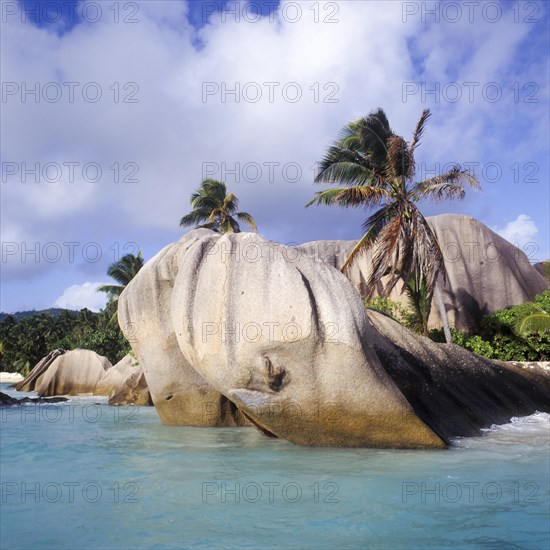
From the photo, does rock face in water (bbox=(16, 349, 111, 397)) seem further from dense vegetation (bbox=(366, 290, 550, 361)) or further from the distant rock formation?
dense vegetation (bbox=(366, 290, 550, 361))

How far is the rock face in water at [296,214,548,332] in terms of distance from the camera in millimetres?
19967

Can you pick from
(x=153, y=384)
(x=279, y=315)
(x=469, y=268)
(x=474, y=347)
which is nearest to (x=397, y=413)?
(x=279, y=315)

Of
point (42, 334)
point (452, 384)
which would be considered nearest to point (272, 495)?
point (452, 384)

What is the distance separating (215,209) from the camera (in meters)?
23.7

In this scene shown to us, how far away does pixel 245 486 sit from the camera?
199 inches

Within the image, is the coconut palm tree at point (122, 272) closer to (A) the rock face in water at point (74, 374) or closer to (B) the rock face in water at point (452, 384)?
(A) the rock face in water at point (74, 374)

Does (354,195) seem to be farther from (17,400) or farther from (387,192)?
(17,400)

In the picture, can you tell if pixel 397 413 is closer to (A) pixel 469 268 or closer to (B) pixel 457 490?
(B) pixel 457 490

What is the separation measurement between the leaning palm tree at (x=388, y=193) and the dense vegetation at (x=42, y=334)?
2435cm

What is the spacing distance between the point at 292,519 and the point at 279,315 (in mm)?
2940

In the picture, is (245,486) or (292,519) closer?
(292,519)

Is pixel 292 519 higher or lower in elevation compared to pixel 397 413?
lower

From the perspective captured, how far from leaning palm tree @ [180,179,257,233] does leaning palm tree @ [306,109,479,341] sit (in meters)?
7.66

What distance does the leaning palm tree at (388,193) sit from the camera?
49.8 ft
